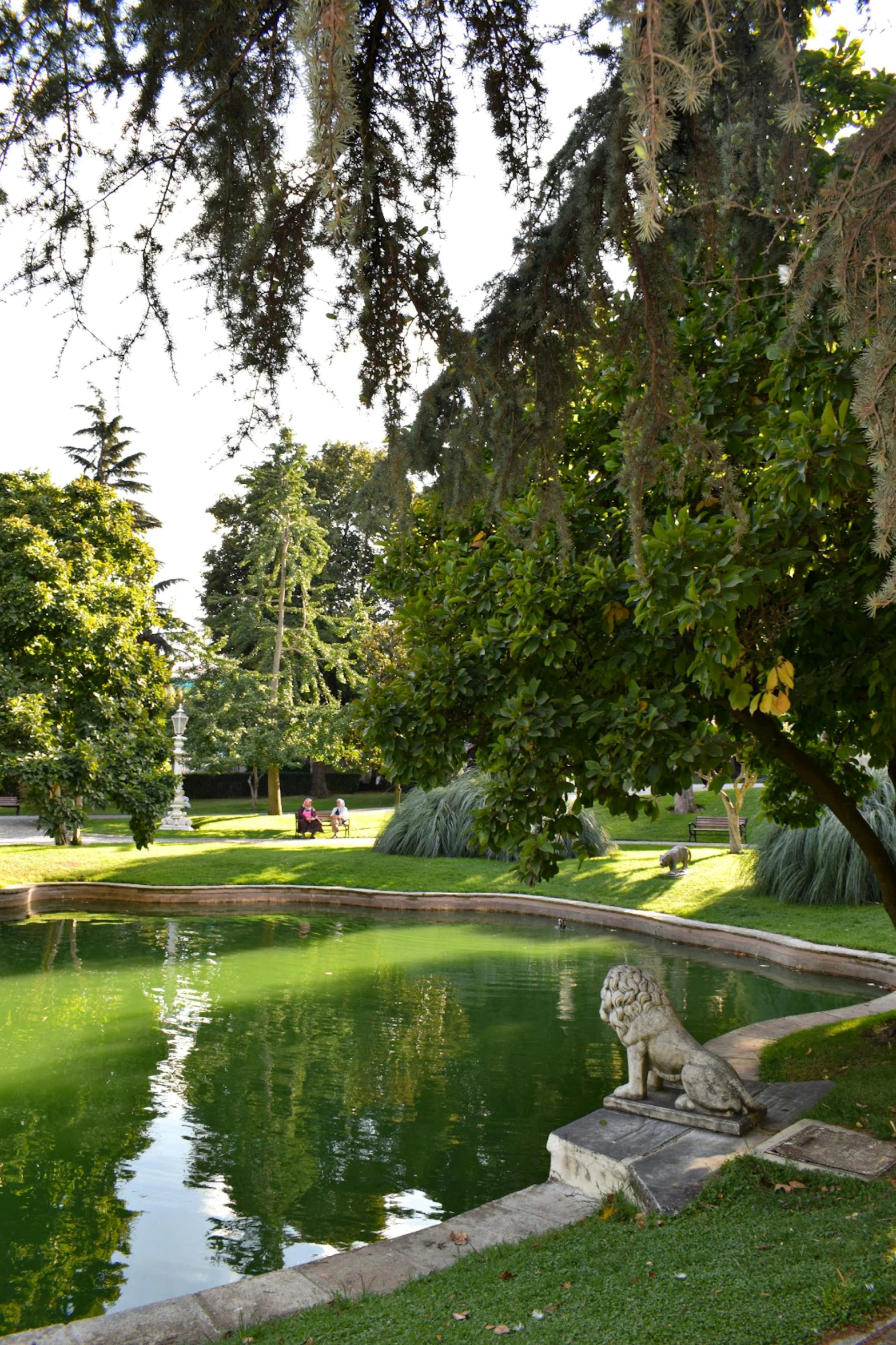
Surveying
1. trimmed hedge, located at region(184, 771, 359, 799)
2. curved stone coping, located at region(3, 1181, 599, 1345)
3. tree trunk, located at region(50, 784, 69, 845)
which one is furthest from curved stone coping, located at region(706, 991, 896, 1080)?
trimmed hedge, located at region(184, 771, 359, 799)

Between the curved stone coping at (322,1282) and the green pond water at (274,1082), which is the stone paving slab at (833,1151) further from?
the green pond water at (274,1082)

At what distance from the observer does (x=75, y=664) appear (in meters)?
15.4

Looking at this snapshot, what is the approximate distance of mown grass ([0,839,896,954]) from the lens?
548 inches

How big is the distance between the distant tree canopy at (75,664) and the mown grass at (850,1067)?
10.1 metres

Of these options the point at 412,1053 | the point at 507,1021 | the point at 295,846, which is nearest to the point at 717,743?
the point at 412,1053

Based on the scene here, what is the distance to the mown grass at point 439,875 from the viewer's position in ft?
45.6

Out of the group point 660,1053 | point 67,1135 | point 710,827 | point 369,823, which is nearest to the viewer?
point 660,1053

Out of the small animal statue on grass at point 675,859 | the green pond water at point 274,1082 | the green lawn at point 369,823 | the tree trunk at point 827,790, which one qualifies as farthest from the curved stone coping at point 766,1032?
the green lawn at point 369,823

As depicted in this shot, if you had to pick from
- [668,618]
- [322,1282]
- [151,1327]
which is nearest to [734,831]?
[668,618]

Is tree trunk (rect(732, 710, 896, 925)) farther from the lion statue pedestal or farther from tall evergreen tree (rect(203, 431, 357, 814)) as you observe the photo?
tall evergreen tree (rect(203, 431, 357, 814))

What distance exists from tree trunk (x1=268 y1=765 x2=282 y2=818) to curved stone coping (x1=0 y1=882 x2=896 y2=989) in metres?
11.7

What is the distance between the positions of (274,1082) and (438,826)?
41.1ft

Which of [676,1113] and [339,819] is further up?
[339,819]

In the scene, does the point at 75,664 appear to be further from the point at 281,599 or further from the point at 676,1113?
the point at 281,599
